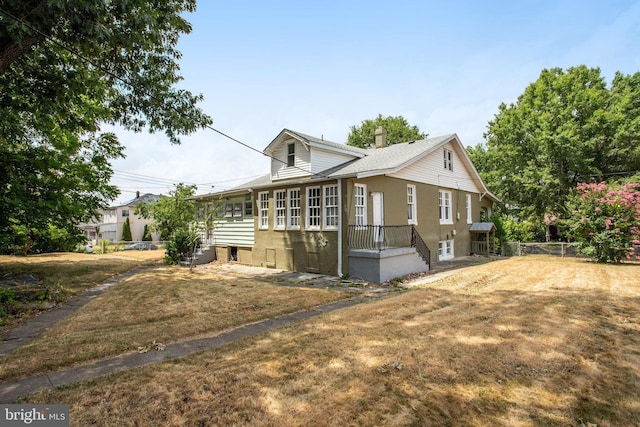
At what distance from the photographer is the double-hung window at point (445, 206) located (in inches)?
676

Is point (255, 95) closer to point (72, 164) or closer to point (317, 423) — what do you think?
point (72, 164)

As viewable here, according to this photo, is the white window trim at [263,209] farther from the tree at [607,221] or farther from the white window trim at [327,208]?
the tree at [607,221]

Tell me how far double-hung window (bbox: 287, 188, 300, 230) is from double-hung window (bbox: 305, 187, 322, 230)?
636 mm

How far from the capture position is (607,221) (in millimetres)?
13898

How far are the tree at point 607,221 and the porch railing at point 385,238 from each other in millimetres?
7907

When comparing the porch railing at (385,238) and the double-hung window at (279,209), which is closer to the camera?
the porch railing at (385,238)

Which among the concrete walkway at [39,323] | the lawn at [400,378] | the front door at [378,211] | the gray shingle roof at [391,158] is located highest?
the gray shingle roof at [391,158]

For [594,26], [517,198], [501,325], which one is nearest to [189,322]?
[501,325]

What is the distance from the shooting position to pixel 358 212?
39.8ft

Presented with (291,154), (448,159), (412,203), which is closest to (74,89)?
(291,154)

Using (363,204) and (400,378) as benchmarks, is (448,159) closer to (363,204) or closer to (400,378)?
(363,204)

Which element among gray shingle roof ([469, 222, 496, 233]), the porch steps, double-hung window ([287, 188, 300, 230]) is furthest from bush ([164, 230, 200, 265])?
gray shingle roof ([469, 222, 496, 233])

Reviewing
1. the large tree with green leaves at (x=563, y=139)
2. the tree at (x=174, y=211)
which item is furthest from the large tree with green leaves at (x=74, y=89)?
the large tree with green leaves at (x=563, y=139)

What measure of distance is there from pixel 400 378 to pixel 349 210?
8165mm
